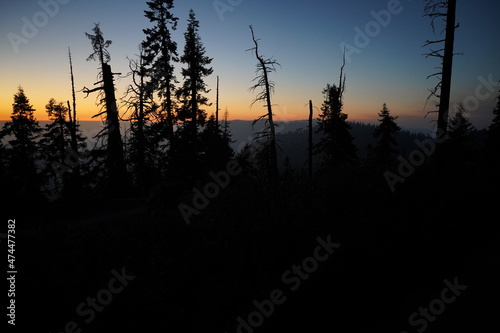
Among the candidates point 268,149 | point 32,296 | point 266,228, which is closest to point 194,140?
point 268,149

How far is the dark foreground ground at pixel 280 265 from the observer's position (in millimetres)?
4426

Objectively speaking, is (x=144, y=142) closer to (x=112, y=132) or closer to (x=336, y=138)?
(x=112, y=132)

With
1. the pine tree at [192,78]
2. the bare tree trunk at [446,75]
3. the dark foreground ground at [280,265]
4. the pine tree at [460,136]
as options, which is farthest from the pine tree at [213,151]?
the pine tree at [460,136]

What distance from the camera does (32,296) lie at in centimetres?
417

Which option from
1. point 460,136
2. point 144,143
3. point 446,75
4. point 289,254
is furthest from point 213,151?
point 460,136

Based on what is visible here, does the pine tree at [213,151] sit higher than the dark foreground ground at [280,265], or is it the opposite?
the pine tree at [213,151]

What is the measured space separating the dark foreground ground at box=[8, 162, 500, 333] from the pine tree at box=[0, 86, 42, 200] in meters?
23.6

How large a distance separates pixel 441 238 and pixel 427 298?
2.08 m

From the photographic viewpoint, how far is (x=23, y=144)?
25078mm

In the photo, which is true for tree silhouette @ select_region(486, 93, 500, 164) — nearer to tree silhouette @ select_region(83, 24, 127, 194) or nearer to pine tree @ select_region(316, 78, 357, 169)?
pine tree @ select_region(316, 78, 357, 169)

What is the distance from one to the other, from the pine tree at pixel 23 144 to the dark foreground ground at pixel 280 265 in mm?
23614

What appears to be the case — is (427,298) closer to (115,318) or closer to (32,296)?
(115,318)

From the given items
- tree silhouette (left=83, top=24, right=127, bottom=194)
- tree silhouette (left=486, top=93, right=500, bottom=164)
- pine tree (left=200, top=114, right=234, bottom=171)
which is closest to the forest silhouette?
tree silhouette (left=83, top=24, right=127, bottom=194)

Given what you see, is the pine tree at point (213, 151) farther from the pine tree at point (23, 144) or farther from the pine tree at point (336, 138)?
the pine tree at point (23, 144)
